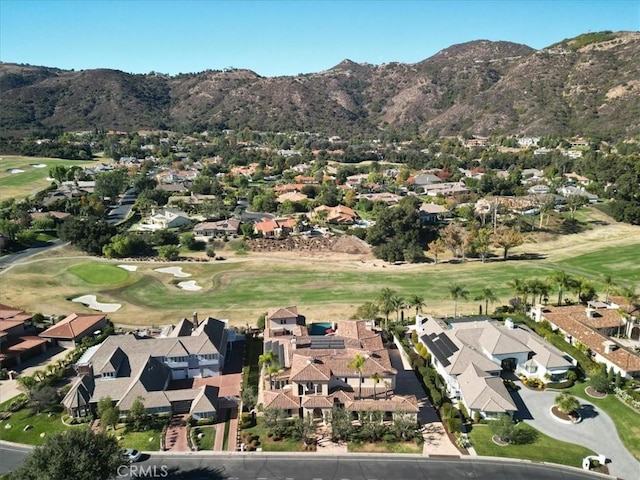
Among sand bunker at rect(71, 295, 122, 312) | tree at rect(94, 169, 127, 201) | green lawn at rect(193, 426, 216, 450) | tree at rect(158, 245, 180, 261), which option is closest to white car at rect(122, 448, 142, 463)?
green lawn at rect(193, 426, 216, 450)

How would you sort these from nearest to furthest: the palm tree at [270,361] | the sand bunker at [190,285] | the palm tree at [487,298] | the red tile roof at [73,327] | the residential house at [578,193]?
the palm tree at [270,361] → the red tile roof at [73,327] → the palm tree at [487,298] → the sand bunker at [190,285] → the residential house at [578,193]

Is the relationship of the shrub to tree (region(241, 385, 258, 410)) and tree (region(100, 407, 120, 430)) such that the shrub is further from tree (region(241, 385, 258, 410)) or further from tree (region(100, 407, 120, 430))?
tree (region(100, 407, 120, 430))

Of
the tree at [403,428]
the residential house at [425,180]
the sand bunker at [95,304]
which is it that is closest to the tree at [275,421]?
the tree at [403,428]


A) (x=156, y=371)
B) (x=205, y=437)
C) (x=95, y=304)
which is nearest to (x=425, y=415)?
(x=205, y=437)

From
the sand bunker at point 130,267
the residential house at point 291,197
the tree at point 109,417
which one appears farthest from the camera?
the residential house at point 291,197

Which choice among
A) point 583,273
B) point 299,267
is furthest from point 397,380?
point 583,273

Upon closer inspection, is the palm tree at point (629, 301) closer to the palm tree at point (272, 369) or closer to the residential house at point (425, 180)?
the palm tree at point (272, 369)
